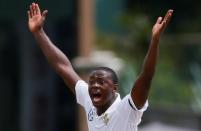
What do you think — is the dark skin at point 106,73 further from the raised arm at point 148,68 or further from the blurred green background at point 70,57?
the blurred green background at point 70,57

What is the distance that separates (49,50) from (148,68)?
1433 millimetres

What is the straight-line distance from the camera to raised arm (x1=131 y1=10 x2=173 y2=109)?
804cm

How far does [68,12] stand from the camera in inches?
738

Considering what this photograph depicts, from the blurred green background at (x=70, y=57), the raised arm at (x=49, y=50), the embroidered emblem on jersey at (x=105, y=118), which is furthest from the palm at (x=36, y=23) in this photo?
the blurred green background at (x=70, y=57)

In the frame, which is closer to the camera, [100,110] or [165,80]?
[100,110]

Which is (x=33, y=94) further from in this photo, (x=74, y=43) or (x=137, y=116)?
(x=137, y=116)

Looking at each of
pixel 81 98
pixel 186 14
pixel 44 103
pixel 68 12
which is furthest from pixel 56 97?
pixel 81 98

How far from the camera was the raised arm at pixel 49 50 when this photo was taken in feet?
30.0

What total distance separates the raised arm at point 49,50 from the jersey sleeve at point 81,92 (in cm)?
12

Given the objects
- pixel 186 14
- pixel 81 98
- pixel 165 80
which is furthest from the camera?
pixel 186 14

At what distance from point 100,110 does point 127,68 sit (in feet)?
32.5

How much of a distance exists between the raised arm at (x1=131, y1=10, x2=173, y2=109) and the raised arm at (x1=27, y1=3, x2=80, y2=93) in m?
1.08

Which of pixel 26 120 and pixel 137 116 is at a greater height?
pixel 137 116

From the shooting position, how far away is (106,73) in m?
8.43
